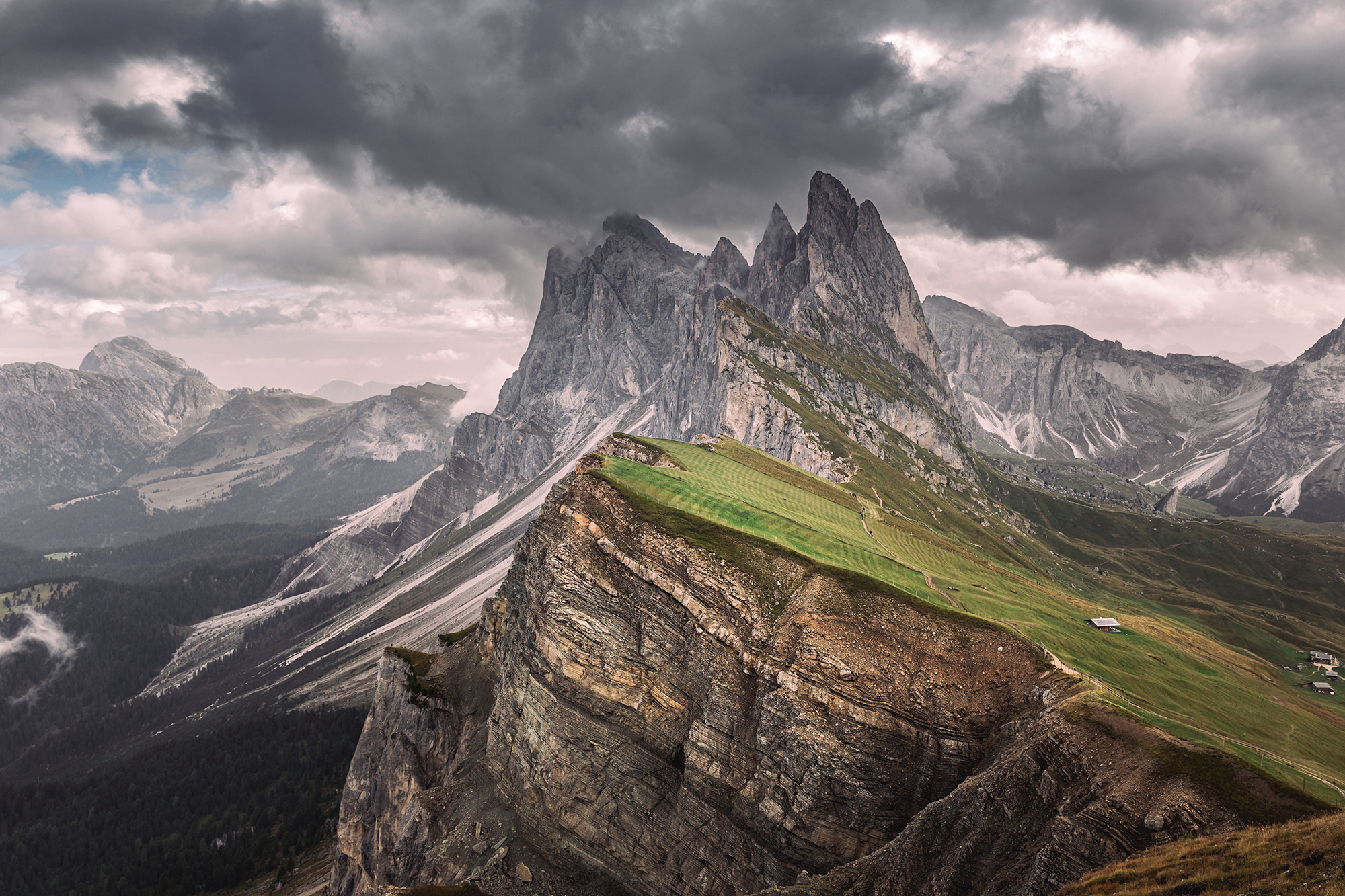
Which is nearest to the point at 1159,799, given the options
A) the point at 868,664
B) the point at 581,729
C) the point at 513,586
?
the point at 868,664

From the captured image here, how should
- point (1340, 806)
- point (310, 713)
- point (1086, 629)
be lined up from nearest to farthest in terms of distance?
point (1340, 806)
point (1086, 629)
point (310, 713)

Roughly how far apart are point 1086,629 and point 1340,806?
33.1 m

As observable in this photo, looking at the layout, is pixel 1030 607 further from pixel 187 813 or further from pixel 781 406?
pixel 187 813

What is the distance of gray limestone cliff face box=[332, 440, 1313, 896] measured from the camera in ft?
76.1

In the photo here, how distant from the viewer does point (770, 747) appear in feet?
108

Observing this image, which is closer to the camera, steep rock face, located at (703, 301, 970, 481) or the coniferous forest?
the coniferous forest

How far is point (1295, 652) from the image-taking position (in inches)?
4417

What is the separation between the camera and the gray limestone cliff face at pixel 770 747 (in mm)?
23203

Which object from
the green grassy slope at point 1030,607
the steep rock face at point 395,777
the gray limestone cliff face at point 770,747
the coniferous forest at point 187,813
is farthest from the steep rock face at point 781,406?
the coniferous forest at point 187,813

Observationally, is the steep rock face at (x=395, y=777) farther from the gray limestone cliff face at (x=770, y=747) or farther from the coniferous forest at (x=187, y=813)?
the coniferous forest at (x=187, y=813)

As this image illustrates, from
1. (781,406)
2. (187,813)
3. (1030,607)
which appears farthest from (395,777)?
(781,406)

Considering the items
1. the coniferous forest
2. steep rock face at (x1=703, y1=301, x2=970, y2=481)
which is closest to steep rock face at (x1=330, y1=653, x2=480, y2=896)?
the coniferous forest

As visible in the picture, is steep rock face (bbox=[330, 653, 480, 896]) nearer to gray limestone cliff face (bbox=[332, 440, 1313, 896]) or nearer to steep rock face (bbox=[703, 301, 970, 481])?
gray limestone cliff face (bbox=[332, 440, 1313, 896])

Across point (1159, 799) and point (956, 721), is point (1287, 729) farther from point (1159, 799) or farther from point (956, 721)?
point (1159, 799)
